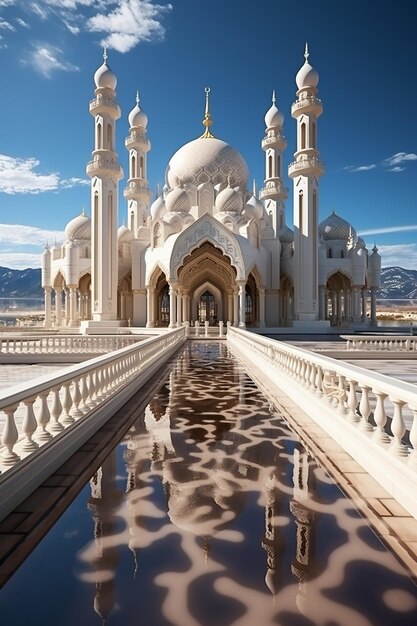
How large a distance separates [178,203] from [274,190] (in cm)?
812

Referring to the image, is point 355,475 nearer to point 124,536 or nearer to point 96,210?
point 124,536

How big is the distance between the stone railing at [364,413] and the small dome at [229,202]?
960 inches

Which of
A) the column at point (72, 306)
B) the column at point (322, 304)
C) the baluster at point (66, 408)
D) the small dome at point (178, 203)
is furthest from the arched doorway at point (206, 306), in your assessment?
the baluster at point (66, 408)

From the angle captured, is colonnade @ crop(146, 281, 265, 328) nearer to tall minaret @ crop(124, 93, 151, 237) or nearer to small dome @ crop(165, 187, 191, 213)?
small dome @ crop(165, 187, 191, 213)

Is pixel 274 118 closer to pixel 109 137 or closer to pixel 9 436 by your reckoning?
pixel 109 137

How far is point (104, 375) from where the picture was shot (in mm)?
5973

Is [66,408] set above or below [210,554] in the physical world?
above

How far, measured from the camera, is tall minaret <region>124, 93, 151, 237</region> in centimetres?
3484

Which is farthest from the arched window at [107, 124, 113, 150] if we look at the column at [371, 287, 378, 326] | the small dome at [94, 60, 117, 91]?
the column at [371, 287, 378, 326]

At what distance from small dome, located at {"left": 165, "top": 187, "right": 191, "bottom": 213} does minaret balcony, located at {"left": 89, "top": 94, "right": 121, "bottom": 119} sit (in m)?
6.97

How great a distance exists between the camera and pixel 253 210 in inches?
1227

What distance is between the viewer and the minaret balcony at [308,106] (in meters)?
28.9

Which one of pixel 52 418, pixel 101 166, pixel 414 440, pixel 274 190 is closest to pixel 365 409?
pixel 414 440

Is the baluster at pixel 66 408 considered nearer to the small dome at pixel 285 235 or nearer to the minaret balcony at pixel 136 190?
the small dome at pixel 285 235
